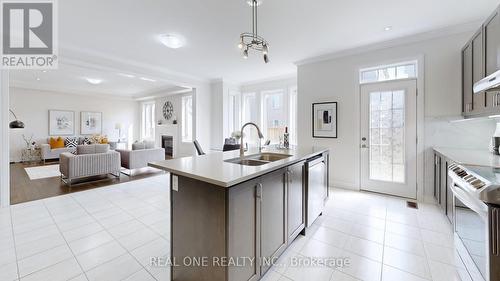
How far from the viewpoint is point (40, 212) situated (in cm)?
297

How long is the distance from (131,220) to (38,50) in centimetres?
361

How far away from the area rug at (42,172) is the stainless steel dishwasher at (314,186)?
6.15 m

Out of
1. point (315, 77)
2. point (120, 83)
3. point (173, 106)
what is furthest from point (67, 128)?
point (315, 77)

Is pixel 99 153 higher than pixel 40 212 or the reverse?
higher

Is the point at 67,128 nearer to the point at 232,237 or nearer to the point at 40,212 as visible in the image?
the point at 40,212

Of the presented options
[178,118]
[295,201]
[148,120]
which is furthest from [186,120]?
[295,201]

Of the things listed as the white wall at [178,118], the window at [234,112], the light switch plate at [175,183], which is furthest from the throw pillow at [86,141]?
the light switch plate at [175,183]

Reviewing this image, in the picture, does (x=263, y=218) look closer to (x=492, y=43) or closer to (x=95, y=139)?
(x=492, y=43)

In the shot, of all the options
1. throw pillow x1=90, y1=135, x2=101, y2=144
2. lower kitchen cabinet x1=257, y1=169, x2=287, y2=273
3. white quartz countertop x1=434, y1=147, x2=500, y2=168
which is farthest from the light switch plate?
throw pillow x1=90, y1=135, x2=101, y2=144

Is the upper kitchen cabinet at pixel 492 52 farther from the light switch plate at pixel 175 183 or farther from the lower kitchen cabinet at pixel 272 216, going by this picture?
the light switch plate at pixel 175 183

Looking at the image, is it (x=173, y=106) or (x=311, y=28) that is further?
(x=173, y=106)

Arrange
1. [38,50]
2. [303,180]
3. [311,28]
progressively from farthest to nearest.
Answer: [38,50] < [311,28] < [303,180]

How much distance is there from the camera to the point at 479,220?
1.36m

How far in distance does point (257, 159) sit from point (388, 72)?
3075 mm
